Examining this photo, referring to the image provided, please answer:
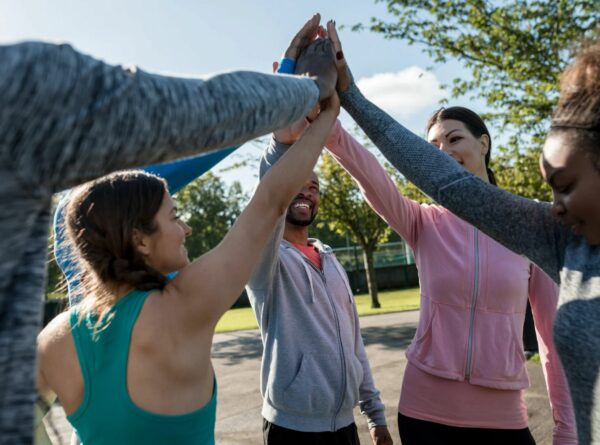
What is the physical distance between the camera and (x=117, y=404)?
1548mm

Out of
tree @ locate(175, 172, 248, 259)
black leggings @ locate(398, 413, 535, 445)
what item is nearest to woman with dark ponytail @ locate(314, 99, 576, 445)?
black leggings @ locate(398, 413, 535, 445)

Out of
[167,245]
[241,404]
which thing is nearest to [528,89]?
[241,404]

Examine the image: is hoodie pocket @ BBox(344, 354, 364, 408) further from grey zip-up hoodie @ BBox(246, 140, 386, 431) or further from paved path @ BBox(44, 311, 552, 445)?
paved path @ BBox(44, 311, 552, 445)

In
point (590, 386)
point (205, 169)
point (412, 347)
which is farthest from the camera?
point (412, 347)

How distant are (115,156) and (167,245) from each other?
0.82 meters

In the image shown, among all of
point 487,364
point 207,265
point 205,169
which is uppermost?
point 205,169

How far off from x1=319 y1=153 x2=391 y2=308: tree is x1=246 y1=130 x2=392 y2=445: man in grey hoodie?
71.5 ft

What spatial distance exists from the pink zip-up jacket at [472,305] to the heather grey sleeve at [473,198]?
1.82ft

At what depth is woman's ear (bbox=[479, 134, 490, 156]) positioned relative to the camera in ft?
10.1

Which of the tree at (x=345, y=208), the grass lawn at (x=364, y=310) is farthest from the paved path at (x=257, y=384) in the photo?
the tree at (x=345, y=208)

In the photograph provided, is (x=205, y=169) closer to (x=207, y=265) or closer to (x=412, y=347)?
(x=207, y=265)

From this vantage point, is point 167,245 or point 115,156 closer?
point 115,156

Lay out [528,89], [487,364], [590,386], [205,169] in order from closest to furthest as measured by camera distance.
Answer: [590,386]
[205,169]
[487,364]
[528,89]

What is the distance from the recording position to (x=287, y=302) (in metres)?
3.05
